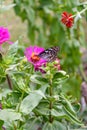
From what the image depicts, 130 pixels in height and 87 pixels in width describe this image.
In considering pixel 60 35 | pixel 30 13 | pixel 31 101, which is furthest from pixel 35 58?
pixel 60 35

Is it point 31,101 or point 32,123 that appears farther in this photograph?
point 32,123

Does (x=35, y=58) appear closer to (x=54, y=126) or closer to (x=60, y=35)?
(x=54, y=126)

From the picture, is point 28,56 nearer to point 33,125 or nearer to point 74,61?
point 33,125

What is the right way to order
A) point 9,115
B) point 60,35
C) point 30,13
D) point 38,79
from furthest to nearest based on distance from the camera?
1. point 60,35
2. point 30,13
3. point 38,79
4. point 9,115

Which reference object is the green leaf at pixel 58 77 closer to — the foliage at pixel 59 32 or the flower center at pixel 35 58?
the flower center at pixel 35 58

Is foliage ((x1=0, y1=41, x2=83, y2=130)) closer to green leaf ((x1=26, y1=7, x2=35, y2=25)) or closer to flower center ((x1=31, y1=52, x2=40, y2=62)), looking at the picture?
flower center ((x1=31, y1=52, x2=40, y2=62))

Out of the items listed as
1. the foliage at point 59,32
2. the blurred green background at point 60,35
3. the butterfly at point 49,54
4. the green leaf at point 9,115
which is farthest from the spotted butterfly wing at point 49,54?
the foliage at point 59,32

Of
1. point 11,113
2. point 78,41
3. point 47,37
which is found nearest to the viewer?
point 11,113

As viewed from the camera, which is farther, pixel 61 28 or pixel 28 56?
pixel 61 28

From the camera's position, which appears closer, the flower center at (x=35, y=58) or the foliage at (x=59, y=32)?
the flower center at (x=35, y=58)

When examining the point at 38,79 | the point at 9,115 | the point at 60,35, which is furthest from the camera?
the point at 60,35

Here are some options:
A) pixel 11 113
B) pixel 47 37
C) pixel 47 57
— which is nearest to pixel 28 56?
pixel 47 57
